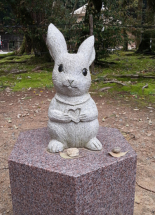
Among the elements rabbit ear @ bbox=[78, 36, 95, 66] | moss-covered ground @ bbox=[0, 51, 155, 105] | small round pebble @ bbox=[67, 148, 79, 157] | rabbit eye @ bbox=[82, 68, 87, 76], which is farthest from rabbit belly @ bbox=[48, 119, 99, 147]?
moss-covered ground @ bbox=[0, 51, 155, 105]

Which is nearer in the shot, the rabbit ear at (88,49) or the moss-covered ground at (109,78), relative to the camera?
the rabbit ear at (88,49)

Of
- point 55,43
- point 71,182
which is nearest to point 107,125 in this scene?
point 55,43

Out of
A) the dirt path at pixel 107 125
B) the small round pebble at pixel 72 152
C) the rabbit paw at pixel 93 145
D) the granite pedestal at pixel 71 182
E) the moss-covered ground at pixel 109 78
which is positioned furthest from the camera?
the moss-covered ground at pixel 109 78

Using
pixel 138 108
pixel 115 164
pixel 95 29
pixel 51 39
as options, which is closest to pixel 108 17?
pixel 95 29

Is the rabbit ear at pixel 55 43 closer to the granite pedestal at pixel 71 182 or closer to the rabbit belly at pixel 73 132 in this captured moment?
the rabbit belly at pixel 73 132

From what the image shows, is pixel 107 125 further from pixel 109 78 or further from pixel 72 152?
pixel 109 78

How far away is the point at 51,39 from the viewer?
2.28 m

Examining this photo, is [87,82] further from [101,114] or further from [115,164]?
[101,114]

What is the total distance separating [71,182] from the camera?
72.3 inches

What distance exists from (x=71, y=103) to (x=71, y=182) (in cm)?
77

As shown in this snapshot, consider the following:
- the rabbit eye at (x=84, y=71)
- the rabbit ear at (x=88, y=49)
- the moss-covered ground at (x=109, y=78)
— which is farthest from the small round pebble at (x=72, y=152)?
the moss-covered ground at (x=109, y=78)

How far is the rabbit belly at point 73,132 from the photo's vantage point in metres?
2.22

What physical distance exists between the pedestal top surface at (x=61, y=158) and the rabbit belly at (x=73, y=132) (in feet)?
0.47

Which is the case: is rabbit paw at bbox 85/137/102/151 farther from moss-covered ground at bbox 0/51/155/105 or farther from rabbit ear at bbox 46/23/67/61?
moss-covered ground at bbox 0/51/155/105
